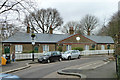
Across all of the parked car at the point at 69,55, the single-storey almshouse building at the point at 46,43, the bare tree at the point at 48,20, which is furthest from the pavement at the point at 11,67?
the bare tree at the point at 48,20

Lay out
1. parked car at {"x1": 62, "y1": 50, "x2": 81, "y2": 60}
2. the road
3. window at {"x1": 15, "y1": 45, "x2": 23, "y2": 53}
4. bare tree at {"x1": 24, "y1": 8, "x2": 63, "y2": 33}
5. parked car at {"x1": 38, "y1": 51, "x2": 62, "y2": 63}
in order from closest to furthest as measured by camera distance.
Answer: the road, parked car at {"x1": 38, "y1": 51, "x2": 62, "y2": 63}, parked car at {"x1": 62, "y1": 50, "x2": 81, "y2": 60}, window at {"x1": 15, "y1": 45, "x2": 23, "y2": 53}, bare tree at {"x1": 24, "y1": 8, "x2": 63, "y2": 33}

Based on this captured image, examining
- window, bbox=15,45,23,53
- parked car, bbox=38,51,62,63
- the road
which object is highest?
window, bbox=15,45,23,53

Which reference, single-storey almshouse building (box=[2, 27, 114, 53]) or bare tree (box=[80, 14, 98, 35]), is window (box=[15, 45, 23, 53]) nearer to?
single-storey almshouse building (box=[2, 27, 114, 53])

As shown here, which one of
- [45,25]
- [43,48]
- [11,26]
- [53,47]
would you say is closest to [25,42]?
[43,48]

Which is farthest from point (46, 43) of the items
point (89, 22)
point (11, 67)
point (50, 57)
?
point (89, 22)

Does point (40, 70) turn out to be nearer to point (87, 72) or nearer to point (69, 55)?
point (87, 72)

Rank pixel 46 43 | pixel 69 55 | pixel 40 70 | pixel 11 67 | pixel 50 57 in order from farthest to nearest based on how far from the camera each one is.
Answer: pixel 46 43 → pixel 69 55 → pixel 50 57 → pixel 11 67 → pixel 40 70

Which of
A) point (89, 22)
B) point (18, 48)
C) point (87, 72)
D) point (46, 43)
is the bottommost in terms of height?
point (87, 72)

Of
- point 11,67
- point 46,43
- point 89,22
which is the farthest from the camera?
point 89,22

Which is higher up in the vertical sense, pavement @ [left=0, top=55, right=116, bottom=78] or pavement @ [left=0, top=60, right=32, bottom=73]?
pavement @ [left=0, top=55, right=116, bottom=78]

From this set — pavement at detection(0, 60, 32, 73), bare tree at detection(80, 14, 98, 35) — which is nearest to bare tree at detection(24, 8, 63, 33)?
bare tree at detection(80, 14, 98, 35)

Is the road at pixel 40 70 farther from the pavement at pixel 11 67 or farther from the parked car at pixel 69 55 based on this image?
the parked car at pixel 69 55

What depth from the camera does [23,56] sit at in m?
24.6

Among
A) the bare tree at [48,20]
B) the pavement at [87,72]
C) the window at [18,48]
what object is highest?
the bare tree at [48,20]
